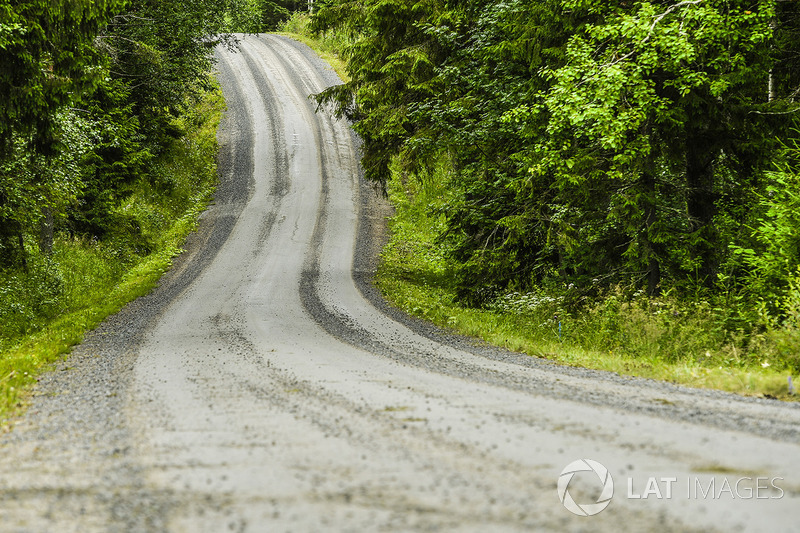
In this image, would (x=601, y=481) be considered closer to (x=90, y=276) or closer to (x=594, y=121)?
(x=594, y=121)

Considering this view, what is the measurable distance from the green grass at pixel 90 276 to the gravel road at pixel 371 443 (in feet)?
1.89

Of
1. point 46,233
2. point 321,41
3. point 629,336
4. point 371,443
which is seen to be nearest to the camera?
point 371,443

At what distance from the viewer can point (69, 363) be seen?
895 cm

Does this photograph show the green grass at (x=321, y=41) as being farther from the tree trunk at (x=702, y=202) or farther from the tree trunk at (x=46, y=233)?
the tree trunk at (x=702, y=202)

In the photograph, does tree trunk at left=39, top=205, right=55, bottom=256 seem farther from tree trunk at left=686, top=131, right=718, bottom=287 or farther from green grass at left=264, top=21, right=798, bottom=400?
tree trunk at left=686, top=131, right=718, bottom=287

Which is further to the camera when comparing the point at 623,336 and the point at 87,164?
the point at 87,164

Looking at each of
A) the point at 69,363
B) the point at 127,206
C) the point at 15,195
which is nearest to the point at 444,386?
the point at 69,363

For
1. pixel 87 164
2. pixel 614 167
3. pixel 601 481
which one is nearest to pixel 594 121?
pixel 614 167

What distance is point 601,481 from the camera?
361 centimetres

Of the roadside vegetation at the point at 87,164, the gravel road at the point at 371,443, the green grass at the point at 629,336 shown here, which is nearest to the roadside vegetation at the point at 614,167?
the green grass at the point at 629,336

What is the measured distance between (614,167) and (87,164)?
54.7ft

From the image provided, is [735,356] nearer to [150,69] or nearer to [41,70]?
[41,70]

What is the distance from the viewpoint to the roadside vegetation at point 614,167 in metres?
8.71

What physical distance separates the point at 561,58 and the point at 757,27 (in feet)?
9.94
